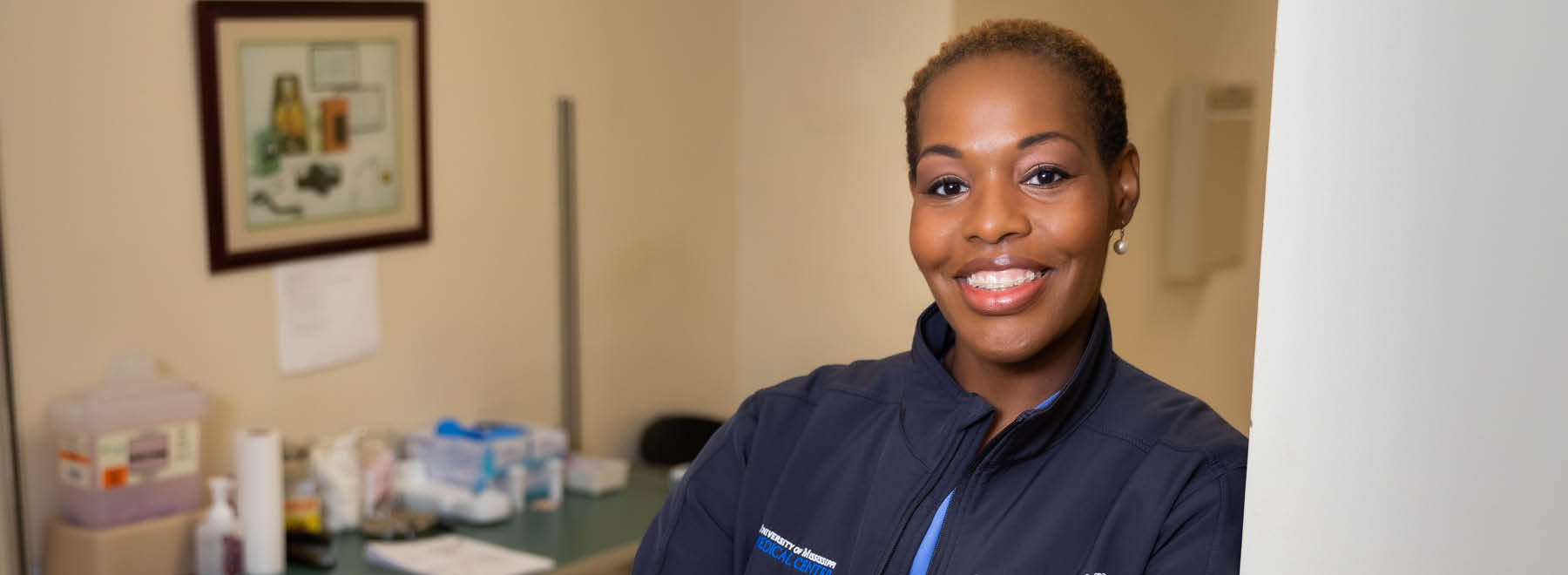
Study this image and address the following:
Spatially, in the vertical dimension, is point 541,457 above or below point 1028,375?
below

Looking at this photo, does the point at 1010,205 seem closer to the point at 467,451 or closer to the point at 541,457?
the point at 467,451

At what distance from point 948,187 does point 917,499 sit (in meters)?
0.23

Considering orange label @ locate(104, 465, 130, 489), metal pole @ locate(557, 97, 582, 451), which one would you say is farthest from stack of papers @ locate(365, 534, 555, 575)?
metal pole @ locate(557, 97, 582, 451)

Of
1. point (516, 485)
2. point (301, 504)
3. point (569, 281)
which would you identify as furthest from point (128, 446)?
point (569, 281)

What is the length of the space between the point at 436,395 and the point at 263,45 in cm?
80

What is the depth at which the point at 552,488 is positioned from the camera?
272 centimetres

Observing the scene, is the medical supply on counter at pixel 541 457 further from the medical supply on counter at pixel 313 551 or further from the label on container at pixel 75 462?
the label on container at pixel 75 462

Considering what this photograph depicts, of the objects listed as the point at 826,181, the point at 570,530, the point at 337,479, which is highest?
the point at 826,181

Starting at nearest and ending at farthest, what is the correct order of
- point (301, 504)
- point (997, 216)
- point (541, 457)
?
point (997, 216) < point (301, 504) < point (541, 457)

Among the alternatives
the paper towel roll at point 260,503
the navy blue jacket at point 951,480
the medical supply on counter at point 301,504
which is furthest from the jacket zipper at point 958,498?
the medical supply on counter at point 301,504

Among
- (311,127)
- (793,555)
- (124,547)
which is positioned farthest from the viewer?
(311,127)

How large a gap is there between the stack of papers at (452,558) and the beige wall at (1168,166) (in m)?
1.38

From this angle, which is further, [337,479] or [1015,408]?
[337,479]

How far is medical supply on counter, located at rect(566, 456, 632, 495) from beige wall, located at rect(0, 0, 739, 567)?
0.29 metres
